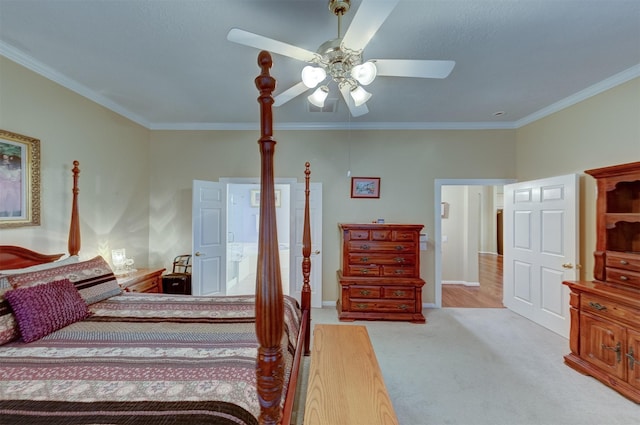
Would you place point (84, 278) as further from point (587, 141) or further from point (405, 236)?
point (587, 141)

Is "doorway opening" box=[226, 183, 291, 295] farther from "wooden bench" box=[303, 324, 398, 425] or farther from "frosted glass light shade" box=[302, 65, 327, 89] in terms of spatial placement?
"frosted glass light shade" box=[302, 65, 327, 89]

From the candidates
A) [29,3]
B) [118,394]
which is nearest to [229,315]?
[118,394]

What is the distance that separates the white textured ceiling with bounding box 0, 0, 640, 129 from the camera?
5.89ft

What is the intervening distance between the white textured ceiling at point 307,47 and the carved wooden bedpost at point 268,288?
140cm

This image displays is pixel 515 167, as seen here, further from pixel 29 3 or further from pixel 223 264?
pixel 29 3

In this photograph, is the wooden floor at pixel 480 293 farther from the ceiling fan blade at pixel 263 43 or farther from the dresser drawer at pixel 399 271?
the ceiling fan blade at pixel 263 43

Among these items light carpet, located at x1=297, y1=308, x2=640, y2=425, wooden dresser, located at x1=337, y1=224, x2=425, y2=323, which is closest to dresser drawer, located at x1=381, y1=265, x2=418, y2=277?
wooden dresser, located at x1=337, y1=224, x2=425, y2=323

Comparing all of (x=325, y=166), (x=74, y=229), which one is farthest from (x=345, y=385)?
(x=325, y=166)

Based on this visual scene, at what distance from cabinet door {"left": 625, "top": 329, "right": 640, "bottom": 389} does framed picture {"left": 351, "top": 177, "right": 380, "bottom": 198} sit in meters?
2.76

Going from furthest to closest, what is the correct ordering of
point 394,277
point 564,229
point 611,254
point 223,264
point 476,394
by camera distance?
point 223,264 < point 394,277 < point 564,229 < point 611,254 < point 476,394

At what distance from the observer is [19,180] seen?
7.52ft

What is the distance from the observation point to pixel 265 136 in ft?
2.70

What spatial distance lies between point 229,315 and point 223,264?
7.44ft

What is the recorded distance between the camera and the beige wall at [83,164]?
2338mm
